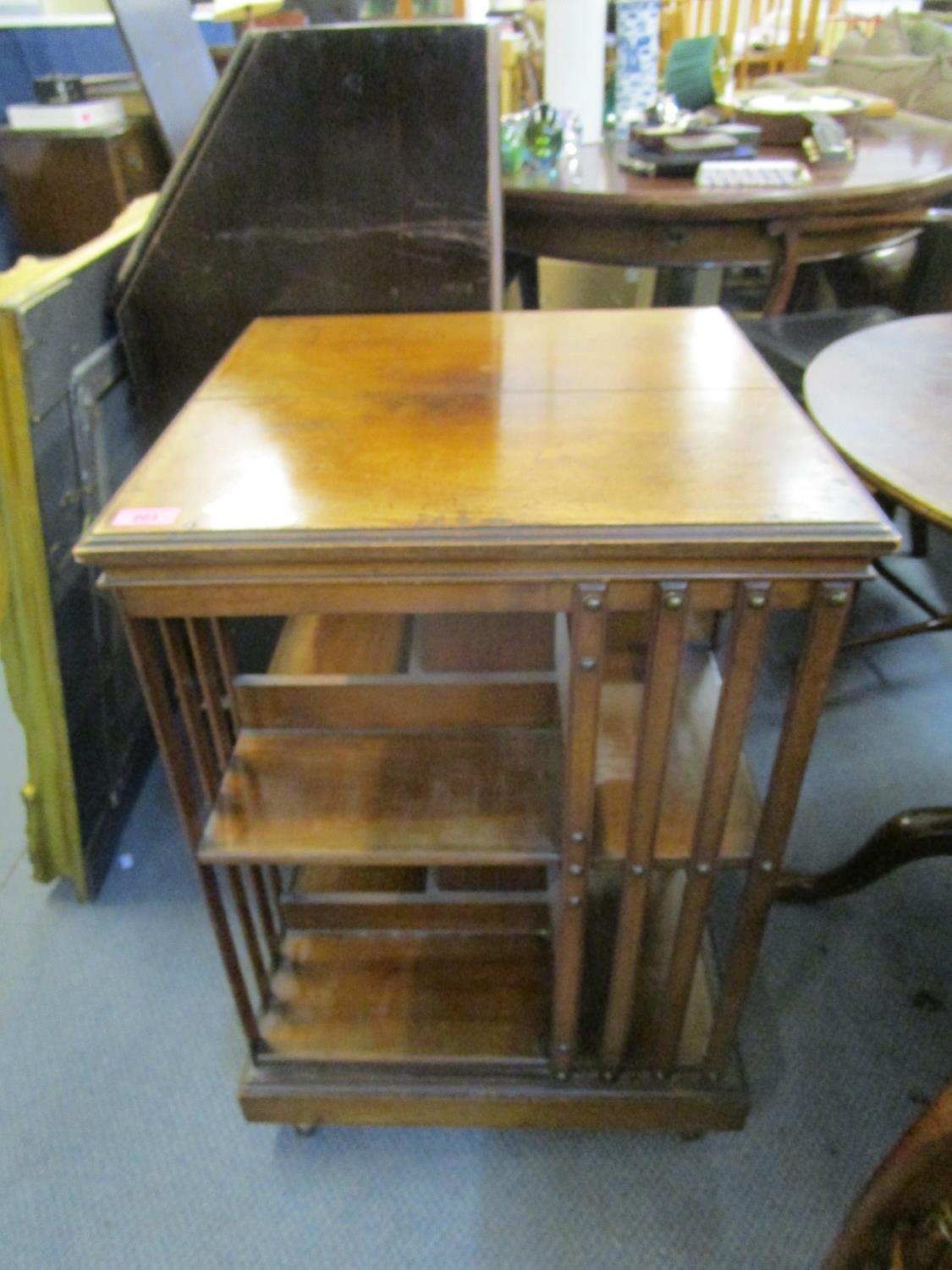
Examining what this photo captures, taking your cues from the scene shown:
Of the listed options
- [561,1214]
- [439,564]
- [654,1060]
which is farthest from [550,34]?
[561,1214]

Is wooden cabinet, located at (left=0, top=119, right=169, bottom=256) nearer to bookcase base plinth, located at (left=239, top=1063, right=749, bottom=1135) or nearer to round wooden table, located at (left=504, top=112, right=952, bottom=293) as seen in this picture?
round wooden table, located at (left=504, top=112, right=952, bottom=293)

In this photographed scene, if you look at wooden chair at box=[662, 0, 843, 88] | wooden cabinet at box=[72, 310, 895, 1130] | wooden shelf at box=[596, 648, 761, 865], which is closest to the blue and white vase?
wooden cabinet at box=[72, 310, 895, 1130]

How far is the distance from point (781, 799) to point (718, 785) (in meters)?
0.07

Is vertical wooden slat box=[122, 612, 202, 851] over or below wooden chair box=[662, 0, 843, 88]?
below

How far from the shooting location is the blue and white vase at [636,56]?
2.21 m

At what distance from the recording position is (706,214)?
1.78 meters

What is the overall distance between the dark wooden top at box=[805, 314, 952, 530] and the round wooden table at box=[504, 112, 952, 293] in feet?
1.76

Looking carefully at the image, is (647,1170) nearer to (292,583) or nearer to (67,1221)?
(67,1221)

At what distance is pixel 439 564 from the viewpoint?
73cm

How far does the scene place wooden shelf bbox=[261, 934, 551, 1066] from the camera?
3.65ft

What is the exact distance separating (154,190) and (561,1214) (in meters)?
1.99

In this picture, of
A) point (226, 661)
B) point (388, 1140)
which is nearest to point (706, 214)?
point (226, 661)

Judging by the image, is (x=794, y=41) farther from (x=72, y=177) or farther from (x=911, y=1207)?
(x=911, y=1207)

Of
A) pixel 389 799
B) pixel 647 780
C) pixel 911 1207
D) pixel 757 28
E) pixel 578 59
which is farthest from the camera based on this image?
pixel 757 28
